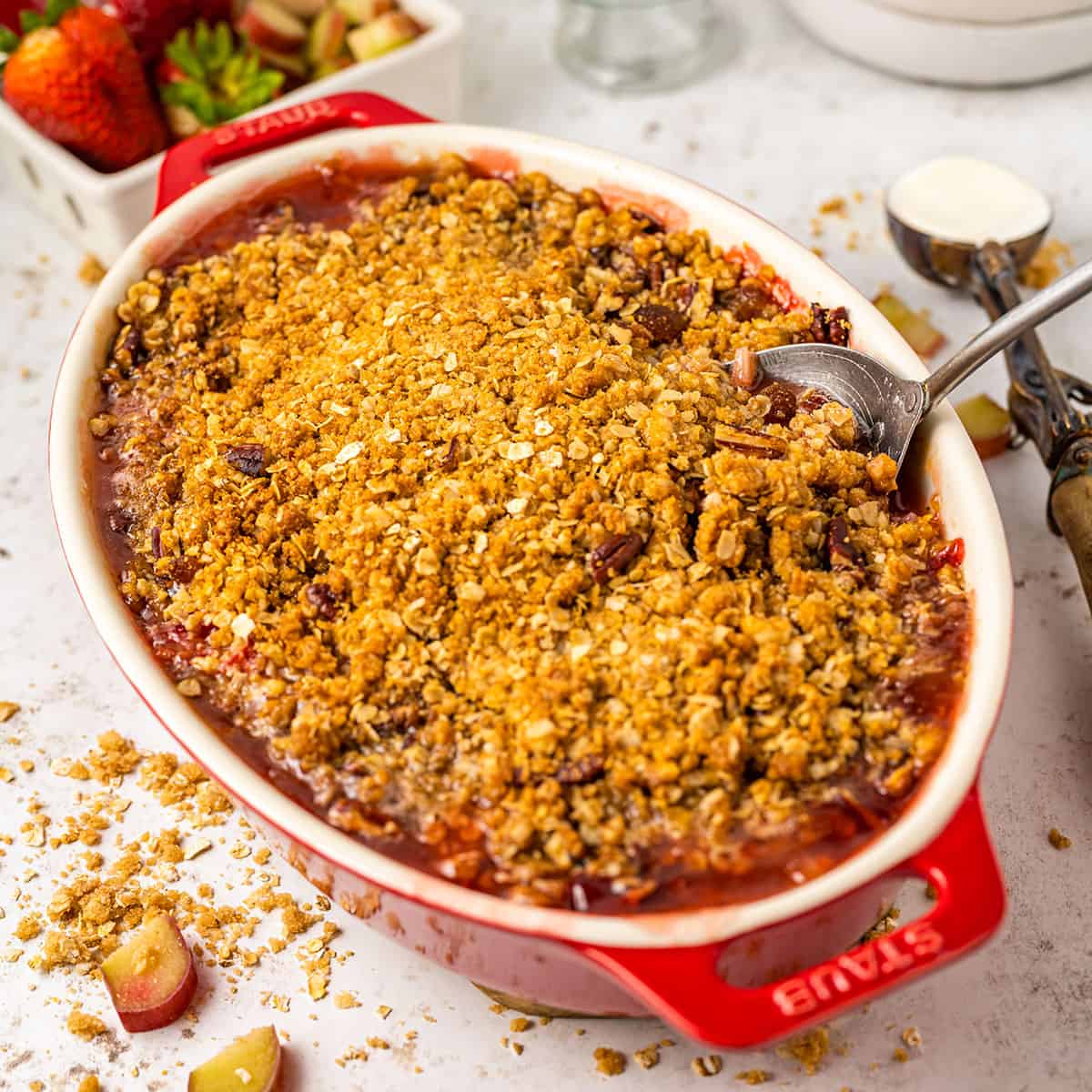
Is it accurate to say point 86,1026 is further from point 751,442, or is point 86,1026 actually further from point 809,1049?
point 751,442

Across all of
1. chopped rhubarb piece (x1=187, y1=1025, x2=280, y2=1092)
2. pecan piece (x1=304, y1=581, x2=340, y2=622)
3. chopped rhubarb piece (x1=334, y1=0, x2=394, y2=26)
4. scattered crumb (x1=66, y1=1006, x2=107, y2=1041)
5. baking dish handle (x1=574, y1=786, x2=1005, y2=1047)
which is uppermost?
chopped rhubarb piece (x1=334, y1=0, x2=394, y2=26)

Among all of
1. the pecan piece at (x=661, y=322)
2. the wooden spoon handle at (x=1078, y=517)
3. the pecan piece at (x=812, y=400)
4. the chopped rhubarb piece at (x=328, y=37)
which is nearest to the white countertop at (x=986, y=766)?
the wooden spoon handle at (x=1078, y=517)

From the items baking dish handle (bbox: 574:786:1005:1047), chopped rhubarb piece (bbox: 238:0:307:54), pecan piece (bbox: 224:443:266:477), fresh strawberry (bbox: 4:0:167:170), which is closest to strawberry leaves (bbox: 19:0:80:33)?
fresh strawberry (bbox: 4:0:167:170)

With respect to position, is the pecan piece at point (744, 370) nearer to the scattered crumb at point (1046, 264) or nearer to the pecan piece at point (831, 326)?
the pecan piece at point (831, 326)

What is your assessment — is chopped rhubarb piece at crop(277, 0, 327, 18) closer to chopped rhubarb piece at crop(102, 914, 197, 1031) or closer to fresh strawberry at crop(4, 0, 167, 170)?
fresh strawberry at crop(4, 0, 167, 170)

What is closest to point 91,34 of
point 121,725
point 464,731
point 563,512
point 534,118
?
point 534,118
